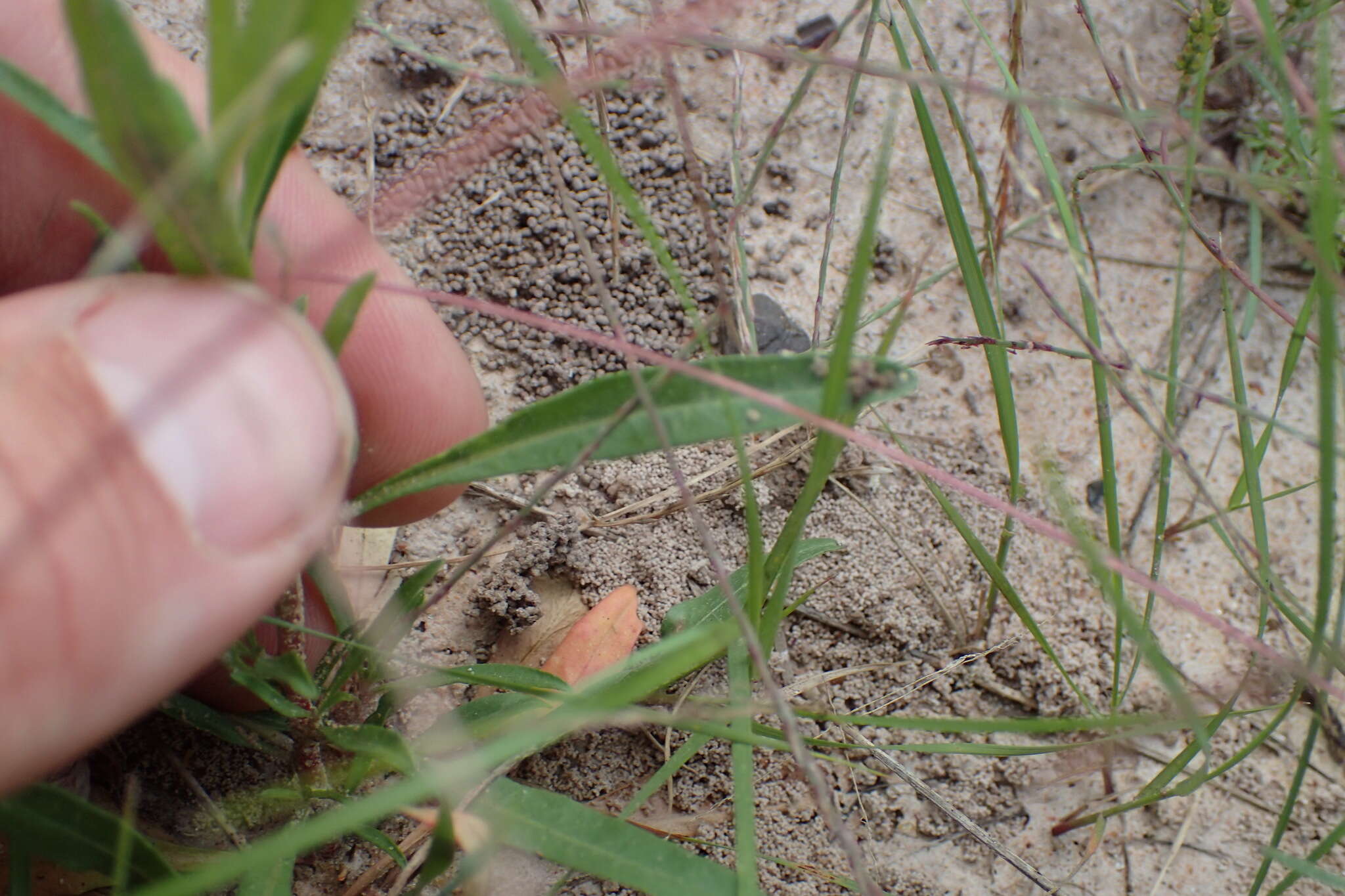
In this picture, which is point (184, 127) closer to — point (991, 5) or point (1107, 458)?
point (1107, 458)

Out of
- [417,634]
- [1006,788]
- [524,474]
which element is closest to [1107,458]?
[1006,788]

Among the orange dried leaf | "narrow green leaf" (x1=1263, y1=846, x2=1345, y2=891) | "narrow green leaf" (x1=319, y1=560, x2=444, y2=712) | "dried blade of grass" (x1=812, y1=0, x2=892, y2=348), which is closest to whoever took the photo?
"narrow green leaf" (x1=1263, y1=846, x2=1345, y2=891)

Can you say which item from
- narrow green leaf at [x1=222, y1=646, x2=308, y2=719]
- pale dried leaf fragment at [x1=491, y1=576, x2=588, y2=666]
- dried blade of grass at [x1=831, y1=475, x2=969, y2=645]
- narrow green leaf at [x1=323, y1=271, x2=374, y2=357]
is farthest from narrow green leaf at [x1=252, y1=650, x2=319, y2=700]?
dried blade of grass at [x1=831, y1=475, x2=969, y2=645]

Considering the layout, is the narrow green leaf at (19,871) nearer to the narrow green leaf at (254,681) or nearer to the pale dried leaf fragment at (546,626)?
the narrow green leaf at (254,681)

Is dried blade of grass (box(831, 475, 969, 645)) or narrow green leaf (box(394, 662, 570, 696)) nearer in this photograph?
narrow green leaf (box(394, 662, 570, 696))

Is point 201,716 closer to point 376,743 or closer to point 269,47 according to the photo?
point 376,743

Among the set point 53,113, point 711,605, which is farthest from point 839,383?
point 53,113

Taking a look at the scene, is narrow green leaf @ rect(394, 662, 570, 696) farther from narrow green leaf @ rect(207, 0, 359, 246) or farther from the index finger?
narrow green leaf @ rect(207, 0, 359, 246)
